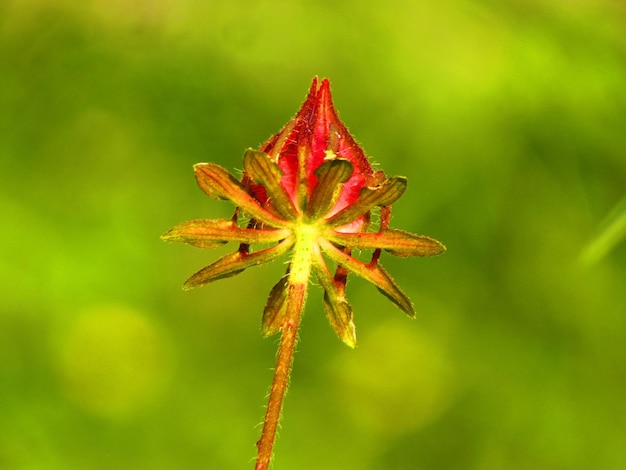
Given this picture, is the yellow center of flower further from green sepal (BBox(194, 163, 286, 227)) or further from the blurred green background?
the blurred green background

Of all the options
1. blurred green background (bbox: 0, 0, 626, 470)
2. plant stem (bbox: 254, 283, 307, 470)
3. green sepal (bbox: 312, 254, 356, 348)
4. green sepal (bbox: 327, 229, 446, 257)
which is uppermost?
blurred green background (bbox: 0, 0, 626, 470)

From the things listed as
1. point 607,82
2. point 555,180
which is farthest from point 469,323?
point 607,82

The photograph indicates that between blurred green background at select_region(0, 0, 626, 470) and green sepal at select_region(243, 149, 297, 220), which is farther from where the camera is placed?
blurred green background at select_region(0, 0, 626, 470)

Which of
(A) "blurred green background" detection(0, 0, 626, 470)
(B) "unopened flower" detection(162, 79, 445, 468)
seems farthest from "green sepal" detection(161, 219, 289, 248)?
(A) "blurred green background" detection(0, 0, 626, 470)

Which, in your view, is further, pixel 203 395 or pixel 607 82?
pixel 607 82

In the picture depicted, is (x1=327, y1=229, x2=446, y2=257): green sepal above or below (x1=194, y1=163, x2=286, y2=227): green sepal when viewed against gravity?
below

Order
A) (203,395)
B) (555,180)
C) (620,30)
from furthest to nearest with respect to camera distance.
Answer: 1. (620,30)
2. (555,180)
3. (203,395)

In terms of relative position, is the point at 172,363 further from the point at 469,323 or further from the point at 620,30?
the point at 620,30

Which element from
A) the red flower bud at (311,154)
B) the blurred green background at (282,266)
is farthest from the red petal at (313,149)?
the blurred green background at (282,266)
